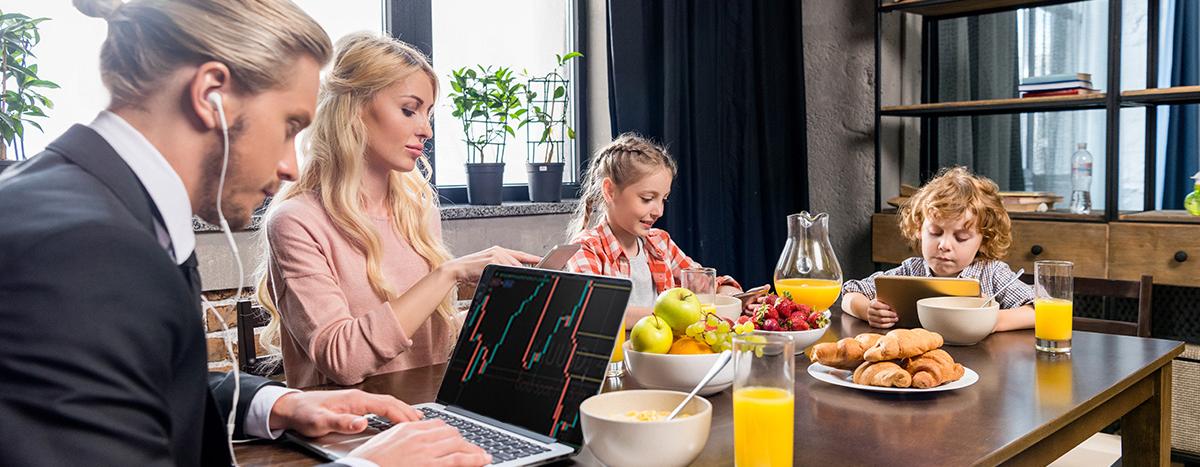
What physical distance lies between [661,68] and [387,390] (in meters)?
1.93

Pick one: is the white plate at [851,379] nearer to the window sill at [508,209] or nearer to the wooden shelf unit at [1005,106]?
the window sill at [508,209]

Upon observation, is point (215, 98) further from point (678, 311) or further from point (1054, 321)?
point (1054, 321)

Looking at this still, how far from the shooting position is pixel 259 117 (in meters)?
0.84

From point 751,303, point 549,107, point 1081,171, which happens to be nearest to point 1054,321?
point 751,303

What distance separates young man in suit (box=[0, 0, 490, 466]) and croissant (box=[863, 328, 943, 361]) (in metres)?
0.64

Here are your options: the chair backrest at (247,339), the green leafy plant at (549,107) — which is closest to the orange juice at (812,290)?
the chair backrest at (247,339)

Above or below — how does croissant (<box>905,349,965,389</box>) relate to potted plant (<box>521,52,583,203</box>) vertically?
below

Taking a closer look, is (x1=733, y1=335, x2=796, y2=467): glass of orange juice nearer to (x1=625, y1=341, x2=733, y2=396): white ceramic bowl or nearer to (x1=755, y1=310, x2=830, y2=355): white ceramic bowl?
(x1=625, y1=341, x2=733, y2=396): white ceramic bowl

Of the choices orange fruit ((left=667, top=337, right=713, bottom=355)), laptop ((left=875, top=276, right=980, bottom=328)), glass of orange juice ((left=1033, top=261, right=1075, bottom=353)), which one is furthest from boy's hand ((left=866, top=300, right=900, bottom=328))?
orange fruit ((left=667, top=337, right=713, bottom=355))

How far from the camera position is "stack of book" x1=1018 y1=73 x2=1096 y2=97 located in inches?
124

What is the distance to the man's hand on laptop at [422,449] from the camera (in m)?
0.90

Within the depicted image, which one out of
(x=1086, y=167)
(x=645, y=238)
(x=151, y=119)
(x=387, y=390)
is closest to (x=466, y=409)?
(x=387, y=390)

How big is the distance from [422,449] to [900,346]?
0.73 m

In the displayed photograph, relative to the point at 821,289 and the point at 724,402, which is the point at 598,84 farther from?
the point at 724,402
